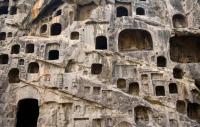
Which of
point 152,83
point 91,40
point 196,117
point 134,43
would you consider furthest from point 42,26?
point 196,117

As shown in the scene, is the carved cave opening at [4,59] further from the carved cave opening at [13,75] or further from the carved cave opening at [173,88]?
the carved cave opening at [173,88]

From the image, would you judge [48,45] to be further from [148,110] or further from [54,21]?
[148,110]

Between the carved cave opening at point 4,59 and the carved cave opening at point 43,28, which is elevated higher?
the carved cave opening at point 43,28

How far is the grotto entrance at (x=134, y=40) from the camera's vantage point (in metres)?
23.1

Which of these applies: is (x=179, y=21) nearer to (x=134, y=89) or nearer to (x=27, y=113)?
(x=134, y=89)

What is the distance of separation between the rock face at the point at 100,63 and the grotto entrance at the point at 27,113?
0.06m

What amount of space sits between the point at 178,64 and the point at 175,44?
2502 millimetres

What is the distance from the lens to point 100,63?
70.3 feet

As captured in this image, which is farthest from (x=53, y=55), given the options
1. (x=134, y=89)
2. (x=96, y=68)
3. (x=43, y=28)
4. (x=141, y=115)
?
(x=141, y=115)

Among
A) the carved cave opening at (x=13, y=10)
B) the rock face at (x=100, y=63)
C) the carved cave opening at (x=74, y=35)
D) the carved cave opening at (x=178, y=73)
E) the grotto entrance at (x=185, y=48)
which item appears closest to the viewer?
the rock face at (x=100, y=63)

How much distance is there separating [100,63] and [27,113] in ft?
17.7

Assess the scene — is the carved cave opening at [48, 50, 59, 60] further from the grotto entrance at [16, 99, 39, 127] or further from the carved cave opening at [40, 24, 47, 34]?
the grotto entrance at [16, 99, 39, 127]

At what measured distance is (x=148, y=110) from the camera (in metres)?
19.7

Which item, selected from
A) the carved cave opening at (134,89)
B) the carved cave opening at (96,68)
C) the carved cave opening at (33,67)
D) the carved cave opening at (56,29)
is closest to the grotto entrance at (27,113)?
the carved cave opening at (33,67)
